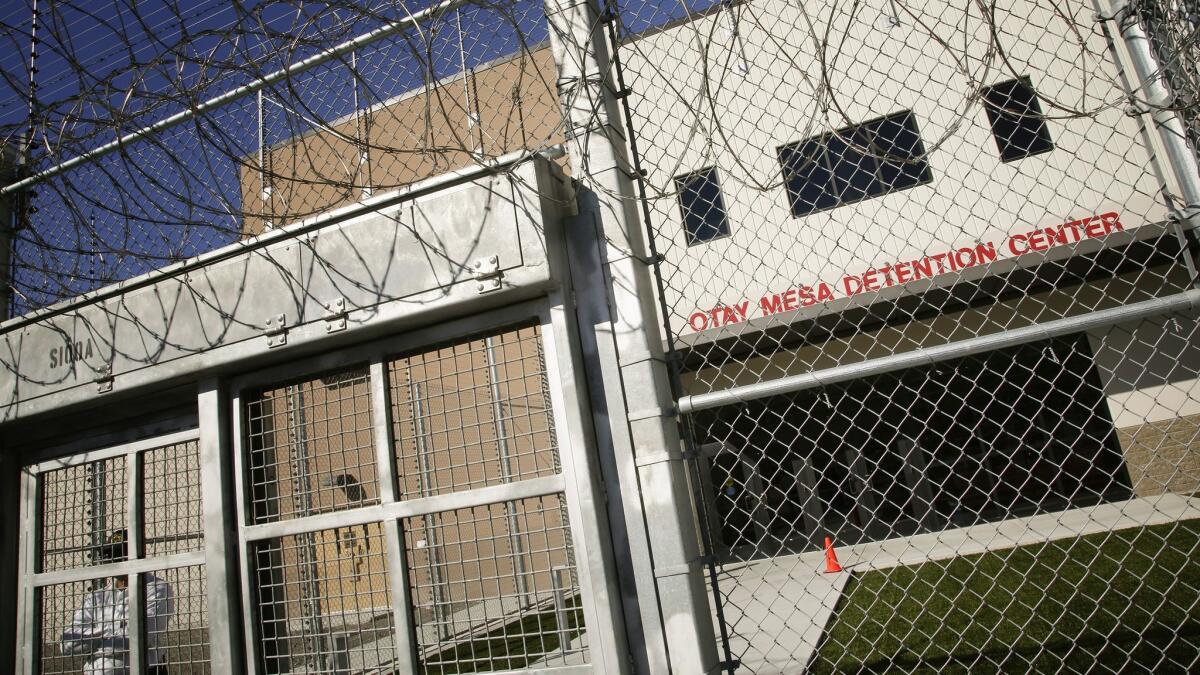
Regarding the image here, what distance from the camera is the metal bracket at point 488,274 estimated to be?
2512mm

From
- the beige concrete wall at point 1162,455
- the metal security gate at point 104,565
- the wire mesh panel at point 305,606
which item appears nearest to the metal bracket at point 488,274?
the wire mesh panel at point 305,606

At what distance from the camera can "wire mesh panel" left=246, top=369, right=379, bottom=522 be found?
2.93m

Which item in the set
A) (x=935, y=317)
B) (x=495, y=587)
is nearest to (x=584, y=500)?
(x=495, y=587)

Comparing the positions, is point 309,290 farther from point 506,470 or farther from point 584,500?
point 584,500

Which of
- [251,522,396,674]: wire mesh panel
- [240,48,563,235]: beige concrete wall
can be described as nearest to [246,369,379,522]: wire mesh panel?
[251,522,396,674]: wire mesh panel

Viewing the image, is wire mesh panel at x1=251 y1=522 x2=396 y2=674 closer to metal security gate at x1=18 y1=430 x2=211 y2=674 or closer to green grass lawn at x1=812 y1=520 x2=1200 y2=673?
metal security gate at x1=18 y1=430 x2=211 y2=674

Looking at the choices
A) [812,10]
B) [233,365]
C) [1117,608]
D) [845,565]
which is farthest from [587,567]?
[812,10]

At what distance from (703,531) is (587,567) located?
16.0 inches

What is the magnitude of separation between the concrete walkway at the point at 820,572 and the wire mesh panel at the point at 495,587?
1.54 meters

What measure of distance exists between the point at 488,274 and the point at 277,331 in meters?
0.99

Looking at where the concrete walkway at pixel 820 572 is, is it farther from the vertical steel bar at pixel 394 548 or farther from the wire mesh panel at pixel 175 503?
the wire mesh panel at pixel 175 503

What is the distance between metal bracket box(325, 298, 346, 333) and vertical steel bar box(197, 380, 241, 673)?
74 cm

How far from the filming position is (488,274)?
2514 millimetres

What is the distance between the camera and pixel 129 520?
3254 millimetres
